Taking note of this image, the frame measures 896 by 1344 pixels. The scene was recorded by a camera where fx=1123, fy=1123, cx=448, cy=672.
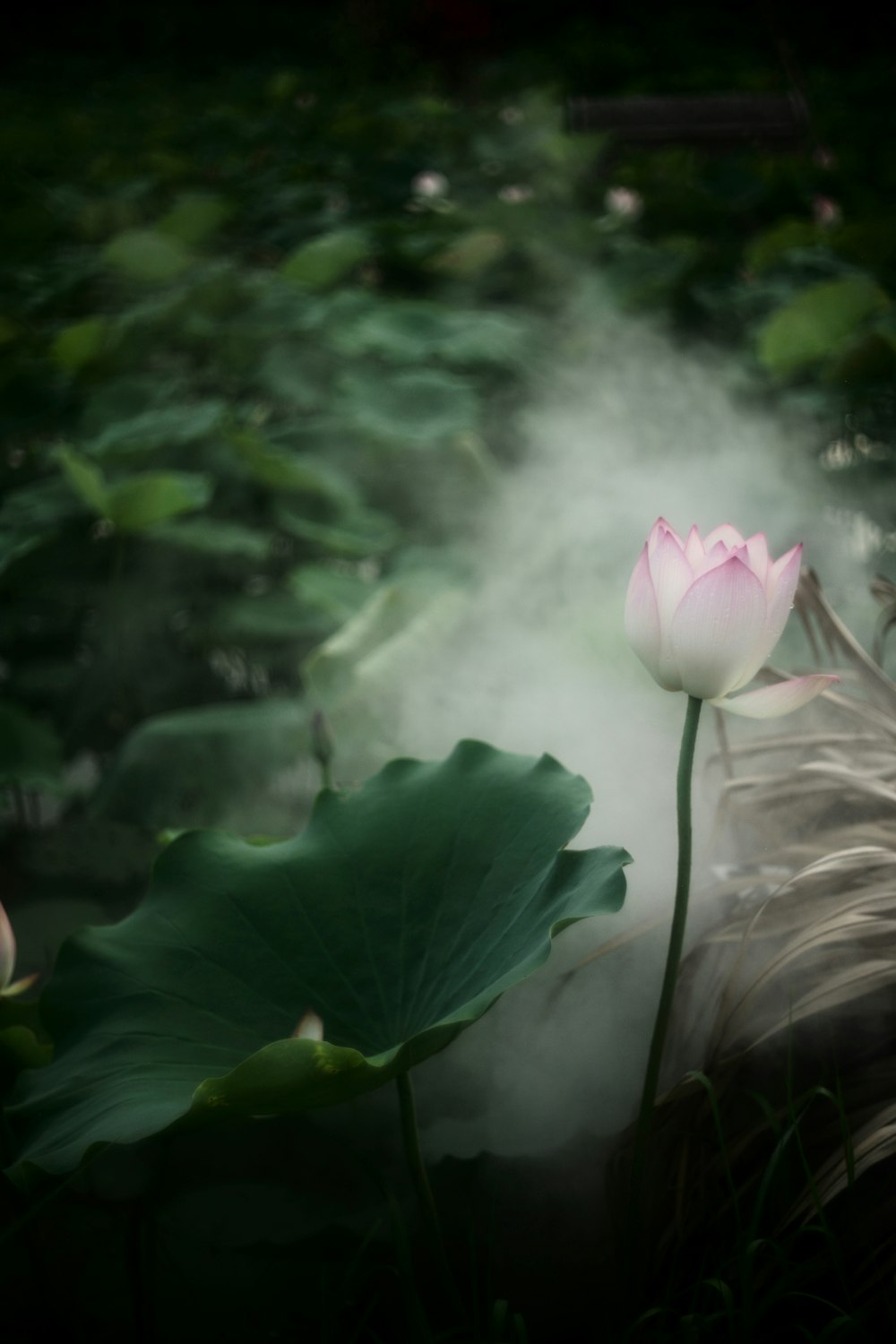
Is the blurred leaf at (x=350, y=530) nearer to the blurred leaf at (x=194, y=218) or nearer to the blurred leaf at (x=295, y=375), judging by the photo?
the blurred leaf at (x=295, y=375)

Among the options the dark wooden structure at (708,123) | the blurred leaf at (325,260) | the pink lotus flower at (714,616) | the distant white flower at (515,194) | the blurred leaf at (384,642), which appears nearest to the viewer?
the pink lotus flower at (714,616)

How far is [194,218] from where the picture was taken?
2.90 metres

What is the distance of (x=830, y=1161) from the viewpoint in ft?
2.34

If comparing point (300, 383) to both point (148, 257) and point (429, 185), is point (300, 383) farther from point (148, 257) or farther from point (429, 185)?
point (429, 185)

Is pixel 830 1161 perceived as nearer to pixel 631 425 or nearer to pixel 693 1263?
pixel 693 1263

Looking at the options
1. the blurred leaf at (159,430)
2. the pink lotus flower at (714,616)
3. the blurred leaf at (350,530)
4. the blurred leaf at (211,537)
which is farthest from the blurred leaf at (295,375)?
the pink lotus flower at (714,616)

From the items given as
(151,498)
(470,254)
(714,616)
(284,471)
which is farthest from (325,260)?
(714,616)

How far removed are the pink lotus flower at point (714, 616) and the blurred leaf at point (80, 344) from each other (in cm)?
166

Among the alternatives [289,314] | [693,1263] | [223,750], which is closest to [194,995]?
[693,1263]

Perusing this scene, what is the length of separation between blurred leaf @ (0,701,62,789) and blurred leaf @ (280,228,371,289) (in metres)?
1.38

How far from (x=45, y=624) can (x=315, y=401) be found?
2.14 feet

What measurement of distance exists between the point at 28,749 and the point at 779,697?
3.63 ft

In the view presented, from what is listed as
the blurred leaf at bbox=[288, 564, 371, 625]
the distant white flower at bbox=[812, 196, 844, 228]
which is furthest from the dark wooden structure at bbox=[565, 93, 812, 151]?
the blurred leaf at bbox=[288, 564, 371, 625]

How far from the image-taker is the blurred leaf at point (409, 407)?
183 centimetres
